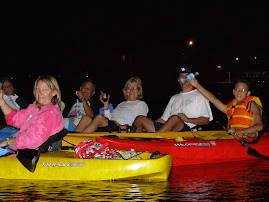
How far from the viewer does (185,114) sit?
7613 millimetres

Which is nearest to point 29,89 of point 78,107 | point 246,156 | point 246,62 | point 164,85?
point 164,85

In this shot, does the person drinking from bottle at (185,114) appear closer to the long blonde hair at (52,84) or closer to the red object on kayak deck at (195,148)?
the red object on kayak deck at (195,148)

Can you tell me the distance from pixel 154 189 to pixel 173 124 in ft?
8.89

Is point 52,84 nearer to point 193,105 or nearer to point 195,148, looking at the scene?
point 195,148

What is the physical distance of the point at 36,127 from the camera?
5066 millimetres

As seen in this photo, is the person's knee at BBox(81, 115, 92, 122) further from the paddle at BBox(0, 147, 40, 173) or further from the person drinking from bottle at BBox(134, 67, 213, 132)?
the paddle at BBox(0, 147, 40, 173)

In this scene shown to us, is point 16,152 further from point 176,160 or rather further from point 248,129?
point 248,129

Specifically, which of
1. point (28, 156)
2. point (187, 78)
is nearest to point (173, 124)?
point (187, 78)

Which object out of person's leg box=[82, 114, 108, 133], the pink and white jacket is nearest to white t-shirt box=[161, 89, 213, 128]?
person's leg box=[82, 114, 108, 133]

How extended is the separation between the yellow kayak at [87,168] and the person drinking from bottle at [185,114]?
2.20 meters

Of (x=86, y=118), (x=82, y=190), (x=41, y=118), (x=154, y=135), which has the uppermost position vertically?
(x=41, y=118)

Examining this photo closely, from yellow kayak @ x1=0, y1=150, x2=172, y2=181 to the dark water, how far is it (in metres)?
0.09

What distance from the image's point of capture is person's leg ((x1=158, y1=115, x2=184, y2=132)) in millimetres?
7402

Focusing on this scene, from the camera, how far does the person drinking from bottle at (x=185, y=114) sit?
7.40m
